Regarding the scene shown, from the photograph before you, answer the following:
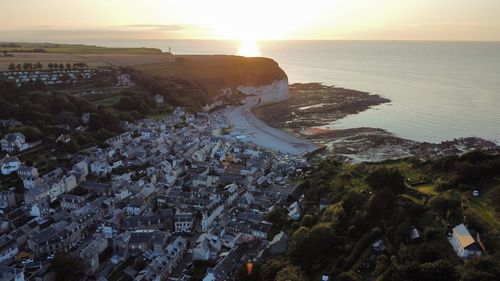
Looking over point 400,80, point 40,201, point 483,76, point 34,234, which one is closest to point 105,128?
point 40,201

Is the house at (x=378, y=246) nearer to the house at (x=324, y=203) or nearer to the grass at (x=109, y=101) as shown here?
the house at (x=324, y=203)

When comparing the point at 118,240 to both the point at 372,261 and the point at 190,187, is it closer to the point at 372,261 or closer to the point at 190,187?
the point at 190,187

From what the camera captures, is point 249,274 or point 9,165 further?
point 9,165

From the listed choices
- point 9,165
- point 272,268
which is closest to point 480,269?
point 272,268

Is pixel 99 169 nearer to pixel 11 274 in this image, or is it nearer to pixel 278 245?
pixel 11 274

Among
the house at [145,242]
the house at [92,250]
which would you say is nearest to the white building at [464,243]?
the house at [145,242]

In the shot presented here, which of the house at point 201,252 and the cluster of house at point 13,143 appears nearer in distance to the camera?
the house at point 201,252
